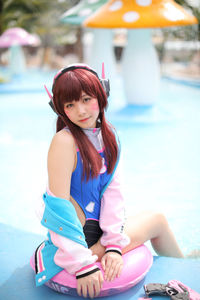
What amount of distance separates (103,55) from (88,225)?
6.43m

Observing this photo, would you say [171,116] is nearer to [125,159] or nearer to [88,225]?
[125,159]

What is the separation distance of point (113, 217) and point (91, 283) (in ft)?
1.04

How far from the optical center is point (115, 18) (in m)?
5.52

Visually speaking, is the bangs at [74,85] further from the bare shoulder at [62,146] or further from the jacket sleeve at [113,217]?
the jacket sleeve at [113,217]

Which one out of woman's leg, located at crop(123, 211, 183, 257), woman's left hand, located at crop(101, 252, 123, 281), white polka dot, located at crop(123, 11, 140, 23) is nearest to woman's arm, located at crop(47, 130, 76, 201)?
woman's left hand, located at crop(101, 252, 123, 281)

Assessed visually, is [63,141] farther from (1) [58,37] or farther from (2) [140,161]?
(1) [58,37]

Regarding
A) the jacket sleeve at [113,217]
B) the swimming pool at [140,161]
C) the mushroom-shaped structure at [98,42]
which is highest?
the mushroom-shaped structure at [98,42]

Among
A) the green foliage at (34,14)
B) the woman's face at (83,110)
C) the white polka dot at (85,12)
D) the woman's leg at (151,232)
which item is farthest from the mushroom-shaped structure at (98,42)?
the green foliage at (34,14)

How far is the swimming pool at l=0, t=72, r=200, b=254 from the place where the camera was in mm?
3182

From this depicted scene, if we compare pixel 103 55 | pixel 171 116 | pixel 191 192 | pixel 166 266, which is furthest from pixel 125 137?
pixel 166 266

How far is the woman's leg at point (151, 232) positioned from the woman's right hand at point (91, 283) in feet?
0.91

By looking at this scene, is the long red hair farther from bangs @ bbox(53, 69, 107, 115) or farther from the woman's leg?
the woman's leg

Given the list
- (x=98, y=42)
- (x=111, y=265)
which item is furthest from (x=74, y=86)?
(x=98, y=42)

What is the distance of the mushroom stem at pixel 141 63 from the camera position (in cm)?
656
